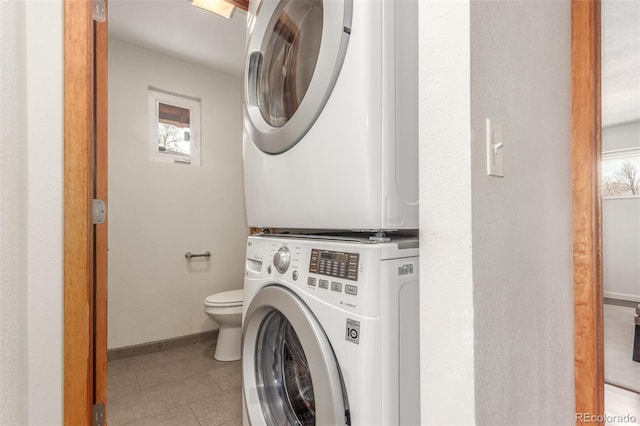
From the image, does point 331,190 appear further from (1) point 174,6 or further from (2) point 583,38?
(1) point 174,6

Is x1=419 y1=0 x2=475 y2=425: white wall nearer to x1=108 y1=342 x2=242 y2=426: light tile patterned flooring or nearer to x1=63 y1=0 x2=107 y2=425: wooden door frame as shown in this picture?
x1=63 y1=0 x2=107 y2=425: wooden door frame

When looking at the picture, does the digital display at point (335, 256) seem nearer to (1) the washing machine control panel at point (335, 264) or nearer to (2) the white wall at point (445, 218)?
(1) the washing machine control panel at point (335, 264)

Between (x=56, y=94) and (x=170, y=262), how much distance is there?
1.89m

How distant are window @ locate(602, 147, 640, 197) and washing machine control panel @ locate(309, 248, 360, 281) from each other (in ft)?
2.73

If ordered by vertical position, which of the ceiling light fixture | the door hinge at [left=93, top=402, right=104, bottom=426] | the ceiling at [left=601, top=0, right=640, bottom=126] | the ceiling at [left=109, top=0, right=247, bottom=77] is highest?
the ceiling at [left=109, top=0, right=247, bottom=77]

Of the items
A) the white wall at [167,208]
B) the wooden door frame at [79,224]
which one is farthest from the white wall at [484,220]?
the white wall at [167,208]

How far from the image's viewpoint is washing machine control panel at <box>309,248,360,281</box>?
2.45ft

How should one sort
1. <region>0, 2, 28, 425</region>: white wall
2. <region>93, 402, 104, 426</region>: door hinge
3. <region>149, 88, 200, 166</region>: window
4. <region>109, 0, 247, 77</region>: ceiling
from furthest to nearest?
<region>149, 88, 200, 166</region>: window
<region>109, 0, 247, 77</region>: ceiling
<region>93, 402, 104, 426</region>: door hinge
<region>0, 2, 28, 425</region>: white wall

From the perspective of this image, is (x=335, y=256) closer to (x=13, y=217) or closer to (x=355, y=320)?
(x=355, y=320)

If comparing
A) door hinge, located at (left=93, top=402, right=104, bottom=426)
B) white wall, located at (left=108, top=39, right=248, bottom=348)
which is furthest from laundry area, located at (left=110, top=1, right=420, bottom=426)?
white wall, located at (left=108, top=39, right=248, bottom=348)

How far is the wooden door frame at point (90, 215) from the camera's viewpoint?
0.98m

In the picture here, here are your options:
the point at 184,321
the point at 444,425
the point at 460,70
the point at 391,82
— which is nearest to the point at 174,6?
the point at 391,82

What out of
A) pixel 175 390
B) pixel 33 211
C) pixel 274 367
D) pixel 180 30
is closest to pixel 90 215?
pixel 33 211

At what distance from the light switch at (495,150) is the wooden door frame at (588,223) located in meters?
0.50
